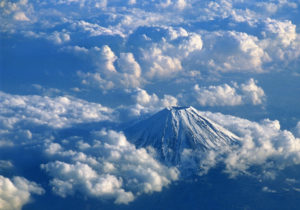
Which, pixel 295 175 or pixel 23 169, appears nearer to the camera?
pixel 23 169

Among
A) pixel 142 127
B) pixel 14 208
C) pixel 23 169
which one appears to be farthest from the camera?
pixel 142 127

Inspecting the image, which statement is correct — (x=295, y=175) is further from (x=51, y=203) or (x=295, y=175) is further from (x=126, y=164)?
(x=51, y=203)

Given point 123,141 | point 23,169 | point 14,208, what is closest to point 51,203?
point 14,208

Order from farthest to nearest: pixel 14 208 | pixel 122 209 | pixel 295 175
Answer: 1. pixel 295 175
2. pixel 122 209
3. pixel 14 208

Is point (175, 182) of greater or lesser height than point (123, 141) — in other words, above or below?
below

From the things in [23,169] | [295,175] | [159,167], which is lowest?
[23,169]

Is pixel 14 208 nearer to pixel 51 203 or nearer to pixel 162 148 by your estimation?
pixel 51 203
